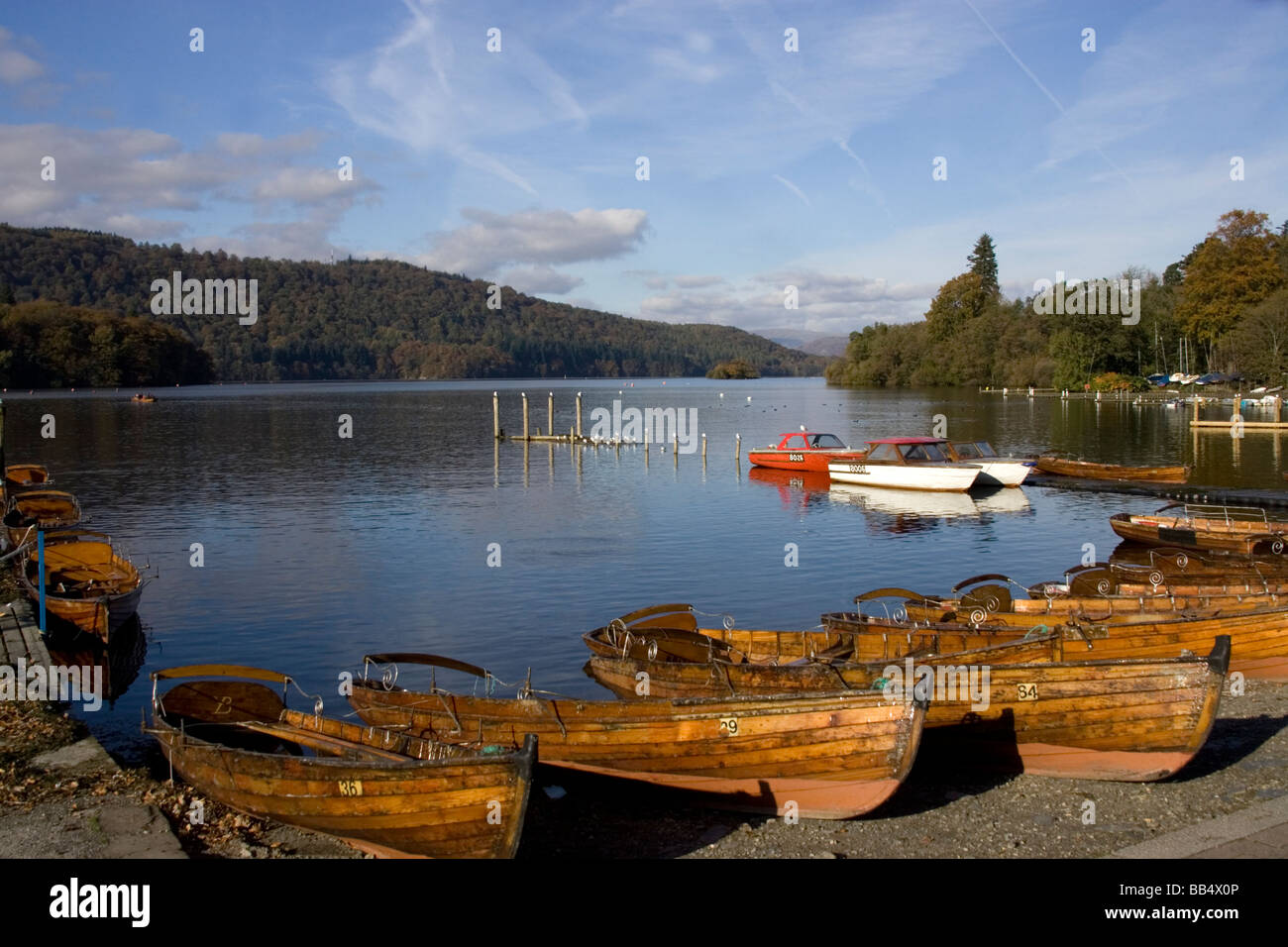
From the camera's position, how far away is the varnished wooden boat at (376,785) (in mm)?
9859

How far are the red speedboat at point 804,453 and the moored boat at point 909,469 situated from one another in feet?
10.2

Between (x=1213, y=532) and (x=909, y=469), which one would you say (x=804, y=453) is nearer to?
(x=909, y=469)

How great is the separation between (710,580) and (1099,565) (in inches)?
385

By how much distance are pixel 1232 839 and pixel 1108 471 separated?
4094 cm

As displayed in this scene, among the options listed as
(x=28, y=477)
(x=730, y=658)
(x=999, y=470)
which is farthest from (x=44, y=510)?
(x=999, y=470)

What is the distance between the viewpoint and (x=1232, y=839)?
32.5 feet

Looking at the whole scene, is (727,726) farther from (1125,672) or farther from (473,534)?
(473,534)

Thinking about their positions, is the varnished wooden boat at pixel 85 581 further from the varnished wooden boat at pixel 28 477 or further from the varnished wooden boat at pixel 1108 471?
the varnished wooden boat at pixel 1108 471

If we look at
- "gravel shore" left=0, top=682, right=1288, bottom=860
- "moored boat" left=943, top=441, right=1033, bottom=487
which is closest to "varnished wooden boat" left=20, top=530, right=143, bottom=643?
"gravel shore" left=0, top=682, right=1288, bottom=860

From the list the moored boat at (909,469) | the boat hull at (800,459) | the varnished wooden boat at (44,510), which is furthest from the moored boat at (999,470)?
the varnished wooden boat at (44,510)

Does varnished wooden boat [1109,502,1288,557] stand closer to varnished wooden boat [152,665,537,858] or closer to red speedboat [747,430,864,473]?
varnished wooden boat [152,665,537,858]
